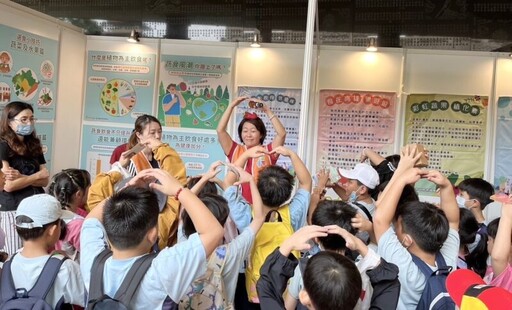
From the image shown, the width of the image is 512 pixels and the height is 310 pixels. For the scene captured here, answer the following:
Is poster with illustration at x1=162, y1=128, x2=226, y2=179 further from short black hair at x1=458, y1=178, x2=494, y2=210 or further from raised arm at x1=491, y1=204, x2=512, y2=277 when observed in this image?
raised arm at x1=491, y1=204, x2=512, y2=277

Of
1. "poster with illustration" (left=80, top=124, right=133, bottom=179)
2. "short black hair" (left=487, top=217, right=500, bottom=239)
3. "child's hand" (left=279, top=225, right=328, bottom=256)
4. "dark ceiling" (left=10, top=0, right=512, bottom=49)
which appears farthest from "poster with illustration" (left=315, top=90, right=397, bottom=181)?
"child's hand" (left=279, top=225, right=328, bottom=256)

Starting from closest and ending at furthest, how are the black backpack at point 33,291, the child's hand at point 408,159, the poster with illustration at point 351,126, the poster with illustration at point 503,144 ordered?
the black backpack at point 33,291
the child's hand at point 408,159
the poster with illustration at point 503,144
the poster with illustration at point 351,126

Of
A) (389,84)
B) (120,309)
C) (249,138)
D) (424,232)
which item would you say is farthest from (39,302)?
(389,84)

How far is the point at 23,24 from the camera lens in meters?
3.85

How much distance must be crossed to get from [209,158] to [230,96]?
0.67 meters

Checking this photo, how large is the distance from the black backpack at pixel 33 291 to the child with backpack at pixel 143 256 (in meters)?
0.09

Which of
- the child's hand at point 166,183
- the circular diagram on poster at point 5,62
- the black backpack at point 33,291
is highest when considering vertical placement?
the circular diagram on poster at point 5,62

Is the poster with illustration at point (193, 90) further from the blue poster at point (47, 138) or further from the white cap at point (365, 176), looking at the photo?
the white cap at point (365, 176)

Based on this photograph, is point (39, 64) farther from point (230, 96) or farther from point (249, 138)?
point (249, 138)

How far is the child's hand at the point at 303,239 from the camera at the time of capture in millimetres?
1309

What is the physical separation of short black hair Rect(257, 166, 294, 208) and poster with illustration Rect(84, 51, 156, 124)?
308 cm

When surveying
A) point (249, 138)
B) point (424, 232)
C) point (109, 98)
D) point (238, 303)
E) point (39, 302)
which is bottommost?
point (238, 303)

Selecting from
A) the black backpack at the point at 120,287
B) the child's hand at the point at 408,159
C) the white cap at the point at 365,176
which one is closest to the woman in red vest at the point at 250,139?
the white cap at the point at 365,176

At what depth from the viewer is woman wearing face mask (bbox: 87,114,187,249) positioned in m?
1.94
